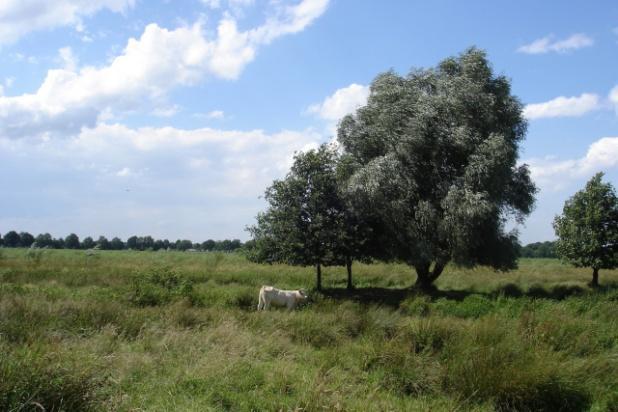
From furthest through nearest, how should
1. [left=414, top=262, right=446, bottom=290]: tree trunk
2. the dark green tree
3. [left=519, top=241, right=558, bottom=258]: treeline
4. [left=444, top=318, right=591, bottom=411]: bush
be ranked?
[left=519, top=241, right=558, bottom=258]: treeline, [left=414, top=262, right=446, bottom=290]: tree trunk, the dark green tree, [left=444, top=318, right=591, bottom=411]: bush

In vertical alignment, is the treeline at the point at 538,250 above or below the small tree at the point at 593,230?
below

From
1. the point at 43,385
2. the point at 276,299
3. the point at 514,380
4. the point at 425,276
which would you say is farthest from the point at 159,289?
the point at 425,276

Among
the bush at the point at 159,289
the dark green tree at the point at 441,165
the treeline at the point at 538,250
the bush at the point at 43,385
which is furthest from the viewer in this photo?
the treeline at the point at 538,250

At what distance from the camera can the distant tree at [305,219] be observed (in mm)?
21766

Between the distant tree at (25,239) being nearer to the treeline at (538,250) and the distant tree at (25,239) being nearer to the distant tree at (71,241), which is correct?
the distant tree at (71,241)

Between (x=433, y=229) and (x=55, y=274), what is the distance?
17.7 meters

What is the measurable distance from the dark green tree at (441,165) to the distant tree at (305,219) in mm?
1347

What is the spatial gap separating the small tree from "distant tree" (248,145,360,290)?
47.1ft

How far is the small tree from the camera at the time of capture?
2648 centimetres

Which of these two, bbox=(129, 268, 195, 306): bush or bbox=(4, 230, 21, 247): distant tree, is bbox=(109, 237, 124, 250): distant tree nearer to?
bbox=(4, 230, 21, 247): distant tree

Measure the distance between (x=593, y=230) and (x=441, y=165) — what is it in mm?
11226

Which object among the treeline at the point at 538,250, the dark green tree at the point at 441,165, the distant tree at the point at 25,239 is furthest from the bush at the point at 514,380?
the distant tree at the point at 25,239

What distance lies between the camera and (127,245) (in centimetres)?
10288

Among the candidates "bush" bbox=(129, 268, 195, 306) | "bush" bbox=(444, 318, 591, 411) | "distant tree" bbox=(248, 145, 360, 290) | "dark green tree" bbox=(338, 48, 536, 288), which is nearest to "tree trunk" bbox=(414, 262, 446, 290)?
"dark green tree" bbox=(338, 48, 536, 288)
